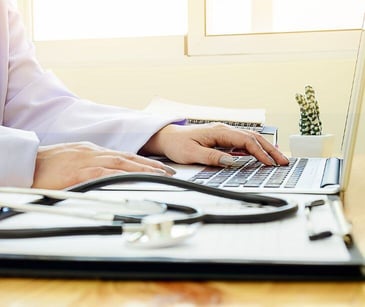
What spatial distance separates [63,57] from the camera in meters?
2.04

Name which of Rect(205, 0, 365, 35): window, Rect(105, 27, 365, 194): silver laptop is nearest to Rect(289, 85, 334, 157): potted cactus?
Rect(105, 27, 365, 194): silver laptop

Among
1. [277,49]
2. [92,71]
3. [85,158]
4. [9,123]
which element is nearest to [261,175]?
[85,158]

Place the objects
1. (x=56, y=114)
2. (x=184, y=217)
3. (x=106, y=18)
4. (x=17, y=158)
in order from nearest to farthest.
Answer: (x=184, y=217)
(x=17, y=158)
(x=56, y=114)
(x=106, y=18)

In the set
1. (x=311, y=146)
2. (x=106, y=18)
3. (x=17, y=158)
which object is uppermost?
(x=106, y=18)

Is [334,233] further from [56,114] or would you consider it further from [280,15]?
[280,15]

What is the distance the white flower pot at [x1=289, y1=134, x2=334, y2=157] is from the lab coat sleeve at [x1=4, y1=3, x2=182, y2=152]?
33cm

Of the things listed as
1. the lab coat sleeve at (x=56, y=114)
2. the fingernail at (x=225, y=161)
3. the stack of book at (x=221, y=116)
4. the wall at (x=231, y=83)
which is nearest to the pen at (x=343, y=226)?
the fingernail at (x=225, y=161)

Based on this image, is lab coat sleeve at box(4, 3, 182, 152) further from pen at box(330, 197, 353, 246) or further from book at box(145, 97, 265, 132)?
pen at box(330, 197, 353, 246)

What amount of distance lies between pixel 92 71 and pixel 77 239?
162 centimetres

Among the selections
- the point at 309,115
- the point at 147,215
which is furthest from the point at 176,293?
the point at 309,115

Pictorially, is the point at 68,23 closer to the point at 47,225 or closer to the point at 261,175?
the point at 261,175

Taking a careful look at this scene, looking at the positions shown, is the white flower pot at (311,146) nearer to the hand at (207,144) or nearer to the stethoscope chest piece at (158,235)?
the hand at (207,144)

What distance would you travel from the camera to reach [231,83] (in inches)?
72.6

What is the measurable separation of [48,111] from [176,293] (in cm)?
88
